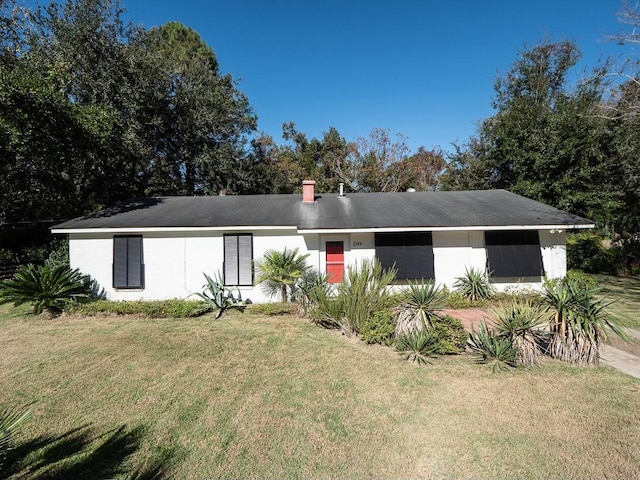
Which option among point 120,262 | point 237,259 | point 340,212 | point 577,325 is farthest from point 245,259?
point 577,325

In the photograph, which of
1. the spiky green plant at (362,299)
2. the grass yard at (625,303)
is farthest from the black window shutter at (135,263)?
the grass yard at (625,303)

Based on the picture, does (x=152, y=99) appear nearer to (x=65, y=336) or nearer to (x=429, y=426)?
(x=65, y=336)

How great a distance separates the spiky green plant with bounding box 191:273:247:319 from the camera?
9.87 metres

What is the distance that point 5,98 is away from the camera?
32.9 feet

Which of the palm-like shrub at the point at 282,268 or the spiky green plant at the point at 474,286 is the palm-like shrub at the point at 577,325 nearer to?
the spiky green plant at the point at 474,286

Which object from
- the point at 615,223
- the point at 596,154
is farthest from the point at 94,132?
the point at 615,223

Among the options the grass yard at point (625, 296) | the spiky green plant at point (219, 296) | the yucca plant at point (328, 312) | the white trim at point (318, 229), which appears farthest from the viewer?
the white trim at point (318, 229)

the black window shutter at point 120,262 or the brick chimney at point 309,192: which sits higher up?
the brick chimney at point 309,192

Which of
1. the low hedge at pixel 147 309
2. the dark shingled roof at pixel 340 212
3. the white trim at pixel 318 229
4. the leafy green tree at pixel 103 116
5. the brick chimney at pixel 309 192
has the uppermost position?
the leafy green tree at pixel 103 116

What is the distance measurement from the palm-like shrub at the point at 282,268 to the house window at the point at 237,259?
45 cm

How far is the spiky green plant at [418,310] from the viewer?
21.4 ft

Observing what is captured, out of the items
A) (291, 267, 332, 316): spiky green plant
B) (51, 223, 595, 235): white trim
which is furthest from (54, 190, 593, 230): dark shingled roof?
(291, 267, 332, 316): spiky green plant

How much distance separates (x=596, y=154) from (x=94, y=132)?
84.1 ft

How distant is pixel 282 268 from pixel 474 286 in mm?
6652
